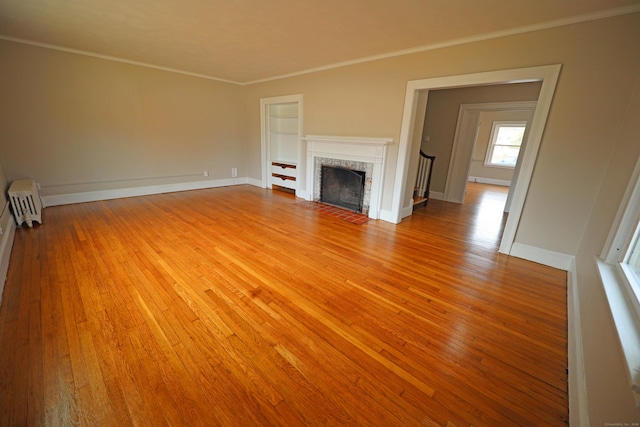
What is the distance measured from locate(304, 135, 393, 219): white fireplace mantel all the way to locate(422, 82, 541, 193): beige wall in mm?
2304

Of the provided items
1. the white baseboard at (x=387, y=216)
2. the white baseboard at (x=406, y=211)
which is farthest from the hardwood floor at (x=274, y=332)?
the white baseboard at (x=406, y=211)

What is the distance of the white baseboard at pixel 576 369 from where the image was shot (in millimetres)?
1203

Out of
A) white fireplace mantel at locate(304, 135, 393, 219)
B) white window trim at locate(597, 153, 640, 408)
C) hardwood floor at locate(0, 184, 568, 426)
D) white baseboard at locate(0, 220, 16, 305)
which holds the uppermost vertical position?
white fireplace mantel at locate(304, 135, 393, 219)

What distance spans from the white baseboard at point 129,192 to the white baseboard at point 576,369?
6.38 metres

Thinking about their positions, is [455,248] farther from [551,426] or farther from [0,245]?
[0,245]

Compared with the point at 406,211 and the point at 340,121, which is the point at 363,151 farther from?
the point at 406,211

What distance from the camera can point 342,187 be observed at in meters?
4.70

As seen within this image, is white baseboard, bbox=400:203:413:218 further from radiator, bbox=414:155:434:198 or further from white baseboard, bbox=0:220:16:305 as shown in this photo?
white baseboard, bbox=0:220:16:305

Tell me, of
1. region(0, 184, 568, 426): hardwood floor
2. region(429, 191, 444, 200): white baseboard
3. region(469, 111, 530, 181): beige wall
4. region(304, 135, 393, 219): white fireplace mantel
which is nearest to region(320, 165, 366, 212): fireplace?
region(304, 135, 393, 219): white fireplace mantel

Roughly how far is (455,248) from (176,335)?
3.12 meters

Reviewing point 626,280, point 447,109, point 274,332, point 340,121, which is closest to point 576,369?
point 626,280

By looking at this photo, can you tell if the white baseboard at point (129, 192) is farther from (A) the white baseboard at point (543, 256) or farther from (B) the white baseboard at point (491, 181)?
(B) the white baseboard at point (491, 181)

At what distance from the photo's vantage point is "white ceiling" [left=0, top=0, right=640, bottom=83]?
225 centimetres

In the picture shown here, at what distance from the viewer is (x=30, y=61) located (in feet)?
12.2
